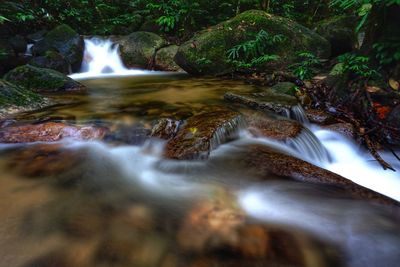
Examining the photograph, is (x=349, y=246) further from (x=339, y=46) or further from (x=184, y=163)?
(x=339, y=46)

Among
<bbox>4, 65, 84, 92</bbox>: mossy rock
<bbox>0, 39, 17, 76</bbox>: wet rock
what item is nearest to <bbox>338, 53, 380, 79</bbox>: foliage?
<bbox>4, 65, 84, 92</bbox>: mossy rock

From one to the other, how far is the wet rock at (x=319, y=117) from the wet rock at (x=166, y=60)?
5522mm

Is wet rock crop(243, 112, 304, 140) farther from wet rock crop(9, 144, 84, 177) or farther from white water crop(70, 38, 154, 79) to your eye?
white water crop(70, 38, 154, 79)

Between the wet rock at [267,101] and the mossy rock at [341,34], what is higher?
the mossy rock at [341,34]

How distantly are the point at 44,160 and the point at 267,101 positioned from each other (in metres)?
3.23

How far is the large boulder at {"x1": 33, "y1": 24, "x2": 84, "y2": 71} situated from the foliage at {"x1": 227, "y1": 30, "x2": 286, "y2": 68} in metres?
4.84

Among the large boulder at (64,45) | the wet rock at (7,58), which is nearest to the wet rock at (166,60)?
the large boulder at (64,45)

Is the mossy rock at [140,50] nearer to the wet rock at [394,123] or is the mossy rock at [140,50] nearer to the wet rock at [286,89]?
the wet rock at [286,89]

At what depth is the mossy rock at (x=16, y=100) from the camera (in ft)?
13.3

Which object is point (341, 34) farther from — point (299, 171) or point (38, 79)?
point (38, 79)

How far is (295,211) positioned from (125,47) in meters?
8.89

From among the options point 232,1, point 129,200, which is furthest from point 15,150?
point 232,1

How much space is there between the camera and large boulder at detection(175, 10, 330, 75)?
7288 millimetres

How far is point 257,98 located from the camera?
4633 mm
